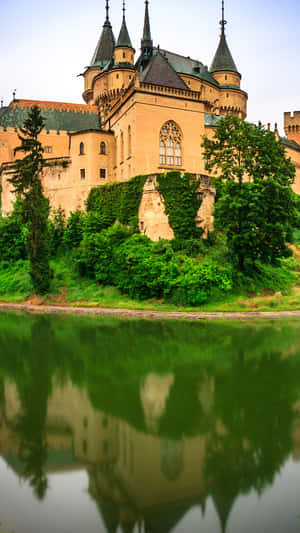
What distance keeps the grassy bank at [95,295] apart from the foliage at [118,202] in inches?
164

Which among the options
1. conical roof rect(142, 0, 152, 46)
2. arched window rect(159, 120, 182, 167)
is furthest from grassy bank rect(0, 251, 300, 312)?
conical roof rect(142, 0, 152, 46)

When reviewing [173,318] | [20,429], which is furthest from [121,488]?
[173,318]

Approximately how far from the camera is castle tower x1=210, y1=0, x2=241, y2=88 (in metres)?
48.0

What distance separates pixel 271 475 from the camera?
5793mm

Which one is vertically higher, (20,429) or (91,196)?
(91,196)

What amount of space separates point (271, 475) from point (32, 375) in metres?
6.51

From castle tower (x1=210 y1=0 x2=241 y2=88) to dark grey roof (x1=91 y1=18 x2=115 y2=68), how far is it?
11.6 meters

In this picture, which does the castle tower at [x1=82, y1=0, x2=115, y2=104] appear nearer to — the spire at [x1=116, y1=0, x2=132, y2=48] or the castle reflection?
the spire at [x1=116, y1=0, x2=132, y2=48]

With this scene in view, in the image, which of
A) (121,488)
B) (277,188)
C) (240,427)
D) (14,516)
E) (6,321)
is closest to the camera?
(14,516)

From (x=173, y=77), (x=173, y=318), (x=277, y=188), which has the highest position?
(x=173, y=77)

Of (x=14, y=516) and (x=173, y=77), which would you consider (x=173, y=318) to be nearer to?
(x=14, y=516)

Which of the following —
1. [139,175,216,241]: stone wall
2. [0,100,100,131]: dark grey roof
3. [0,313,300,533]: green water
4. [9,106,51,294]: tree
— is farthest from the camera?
[0,100,100,131]: dark grey roof

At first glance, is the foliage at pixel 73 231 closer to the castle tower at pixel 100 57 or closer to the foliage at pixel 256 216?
the foliage at pixel 256 216

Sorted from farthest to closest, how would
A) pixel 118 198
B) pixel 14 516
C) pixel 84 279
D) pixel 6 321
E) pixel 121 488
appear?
pixel 118 198 < pixel 84 279 < pixel 6 321 < pixel 121 488 < pixel 14 516
